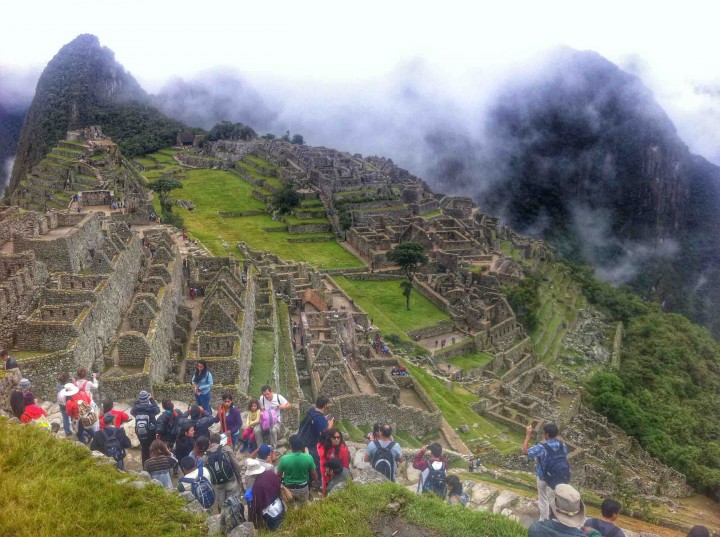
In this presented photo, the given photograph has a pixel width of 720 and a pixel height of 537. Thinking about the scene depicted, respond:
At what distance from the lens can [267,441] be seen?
449 inches

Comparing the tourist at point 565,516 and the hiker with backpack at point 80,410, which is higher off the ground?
the tourist at point 565,516

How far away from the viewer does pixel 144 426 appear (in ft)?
33.8

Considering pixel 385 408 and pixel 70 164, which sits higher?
pixel 70 164

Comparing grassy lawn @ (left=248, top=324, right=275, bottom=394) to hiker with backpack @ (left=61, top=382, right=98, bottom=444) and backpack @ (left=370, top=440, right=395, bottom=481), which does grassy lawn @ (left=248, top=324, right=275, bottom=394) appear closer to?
hiker with backpack @ (left=61, top=382, right=98, bottom=444)

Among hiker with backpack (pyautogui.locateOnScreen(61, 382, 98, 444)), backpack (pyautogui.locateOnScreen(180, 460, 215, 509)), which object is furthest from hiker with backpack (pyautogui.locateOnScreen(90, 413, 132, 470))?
backpack (pyautogui.locateOnScreen(180, 460, 215, 509))

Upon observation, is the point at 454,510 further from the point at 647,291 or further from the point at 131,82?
the point at 131,82

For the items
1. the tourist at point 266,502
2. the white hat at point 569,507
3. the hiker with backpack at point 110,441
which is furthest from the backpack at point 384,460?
the hiker with backpack at point 110,441

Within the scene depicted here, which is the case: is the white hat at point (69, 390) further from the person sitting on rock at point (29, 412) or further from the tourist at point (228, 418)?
the tourist at point (228, 418)

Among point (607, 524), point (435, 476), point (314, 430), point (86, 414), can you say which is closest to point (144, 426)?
point (86, 414)

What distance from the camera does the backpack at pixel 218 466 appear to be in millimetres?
8719

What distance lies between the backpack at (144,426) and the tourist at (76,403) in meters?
1.29

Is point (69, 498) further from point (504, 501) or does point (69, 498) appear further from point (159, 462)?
point (504, 501)

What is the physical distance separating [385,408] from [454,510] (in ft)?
43.8

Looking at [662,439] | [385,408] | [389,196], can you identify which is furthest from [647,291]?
[385,408]
